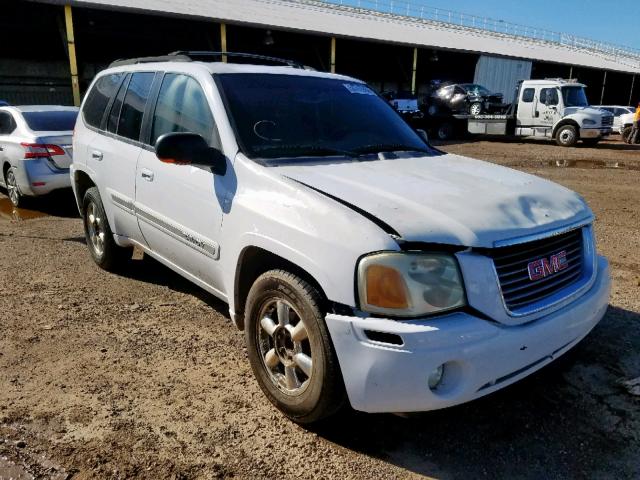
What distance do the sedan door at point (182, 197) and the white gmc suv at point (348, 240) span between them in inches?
0.5

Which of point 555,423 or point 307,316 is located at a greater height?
point 307,316

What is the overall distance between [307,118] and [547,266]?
172 cm

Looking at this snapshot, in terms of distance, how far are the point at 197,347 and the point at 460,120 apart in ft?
69.2

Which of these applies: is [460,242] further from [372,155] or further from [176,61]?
[176,61]

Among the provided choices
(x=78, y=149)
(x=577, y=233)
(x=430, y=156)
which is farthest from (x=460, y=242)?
(x=78, y=149)

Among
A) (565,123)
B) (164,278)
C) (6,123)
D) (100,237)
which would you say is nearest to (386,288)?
(164,278)

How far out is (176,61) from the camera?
12.7 feet

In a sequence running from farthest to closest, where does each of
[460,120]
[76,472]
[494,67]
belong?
1. [494,67]
2. [460,120]
3. [76,472]

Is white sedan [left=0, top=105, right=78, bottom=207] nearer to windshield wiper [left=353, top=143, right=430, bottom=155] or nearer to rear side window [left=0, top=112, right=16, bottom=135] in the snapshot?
rear side window [left=0, top=112, right=16, bottom=135]

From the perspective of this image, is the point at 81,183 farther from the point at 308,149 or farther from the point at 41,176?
the point at 308,149

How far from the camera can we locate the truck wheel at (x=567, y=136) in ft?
62.7

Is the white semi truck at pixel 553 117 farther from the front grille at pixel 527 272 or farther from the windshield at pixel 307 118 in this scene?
the front grille at pixel 527 272

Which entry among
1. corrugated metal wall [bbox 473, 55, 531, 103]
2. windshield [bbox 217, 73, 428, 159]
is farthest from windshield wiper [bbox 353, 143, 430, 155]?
corrugated metal wall [bbox 473, 55, 531, 103]

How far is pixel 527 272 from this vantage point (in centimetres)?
240
